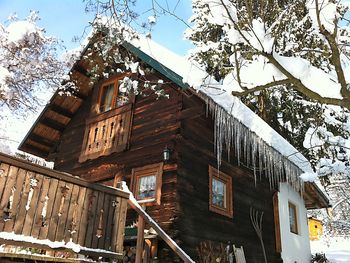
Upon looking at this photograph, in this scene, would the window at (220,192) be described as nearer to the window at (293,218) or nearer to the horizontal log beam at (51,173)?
the horizontal log beam at (51,173)

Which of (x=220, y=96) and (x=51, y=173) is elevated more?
(x=220, y=96)

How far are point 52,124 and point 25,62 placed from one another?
7.35 feet

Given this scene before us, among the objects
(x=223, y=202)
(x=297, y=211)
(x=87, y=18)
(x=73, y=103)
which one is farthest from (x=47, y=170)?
(x=297, y=211)

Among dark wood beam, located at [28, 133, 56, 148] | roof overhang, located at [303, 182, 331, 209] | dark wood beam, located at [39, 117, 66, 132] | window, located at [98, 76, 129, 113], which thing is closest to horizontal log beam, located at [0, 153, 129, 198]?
window, located at [98, 76, 129, 113]

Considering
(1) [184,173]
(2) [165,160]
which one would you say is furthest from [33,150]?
(1) [184,173]

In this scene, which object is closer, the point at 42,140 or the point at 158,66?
the point at 158,66

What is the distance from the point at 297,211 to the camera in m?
12.7

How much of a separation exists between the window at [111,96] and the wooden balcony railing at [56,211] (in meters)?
4.44

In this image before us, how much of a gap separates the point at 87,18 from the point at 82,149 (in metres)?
5.93

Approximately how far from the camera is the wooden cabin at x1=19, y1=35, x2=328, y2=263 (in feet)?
25.3

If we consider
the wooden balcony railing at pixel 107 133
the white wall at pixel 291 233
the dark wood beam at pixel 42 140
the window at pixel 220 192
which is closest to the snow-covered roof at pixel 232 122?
the window at pixel 220 192

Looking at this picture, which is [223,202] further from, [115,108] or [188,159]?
[115,108]

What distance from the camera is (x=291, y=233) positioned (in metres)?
11.8

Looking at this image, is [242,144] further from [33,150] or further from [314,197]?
[33,150]
